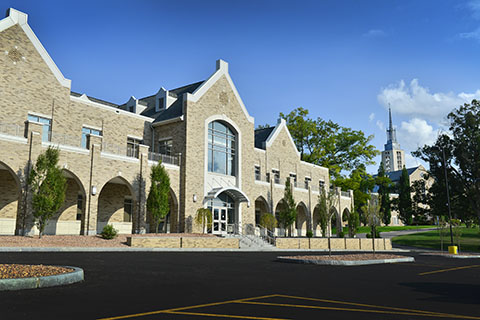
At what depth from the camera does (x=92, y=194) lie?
79.5 ft

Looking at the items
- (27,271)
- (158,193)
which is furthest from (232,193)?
(27,271)

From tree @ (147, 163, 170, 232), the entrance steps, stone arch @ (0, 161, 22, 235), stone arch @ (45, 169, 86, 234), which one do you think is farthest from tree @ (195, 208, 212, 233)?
stone arch @ (0, 161, 22, 235)

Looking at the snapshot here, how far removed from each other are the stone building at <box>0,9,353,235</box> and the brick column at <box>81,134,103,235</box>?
59mm

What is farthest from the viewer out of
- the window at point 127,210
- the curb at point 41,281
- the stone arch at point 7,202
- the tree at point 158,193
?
the window at point 127,210

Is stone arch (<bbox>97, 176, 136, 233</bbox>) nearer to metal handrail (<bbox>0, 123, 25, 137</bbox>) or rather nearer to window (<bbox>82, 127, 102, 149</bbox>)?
window (<bbox>82, 127, 102, 149</bbox>)

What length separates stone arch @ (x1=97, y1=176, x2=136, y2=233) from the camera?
28625 mm

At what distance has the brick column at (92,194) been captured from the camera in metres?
23.9

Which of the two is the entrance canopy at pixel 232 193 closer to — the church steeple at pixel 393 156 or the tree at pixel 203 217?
the tree at pixel 203 217

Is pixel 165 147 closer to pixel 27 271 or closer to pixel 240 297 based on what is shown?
pixel 27 271

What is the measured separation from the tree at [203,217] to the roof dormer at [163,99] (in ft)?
33.7

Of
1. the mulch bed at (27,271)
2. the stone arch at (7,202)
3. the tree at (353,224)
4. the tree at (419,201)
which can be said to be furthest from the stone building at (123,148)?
the tree at (419,201)

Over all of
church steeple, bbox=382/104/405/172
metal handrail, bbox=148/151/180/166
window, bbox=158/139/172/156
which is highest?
church steeple, bbox=382/104/405/172

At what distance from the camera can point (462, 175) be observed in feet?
145

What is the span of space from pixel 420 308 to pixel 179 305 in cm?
385
